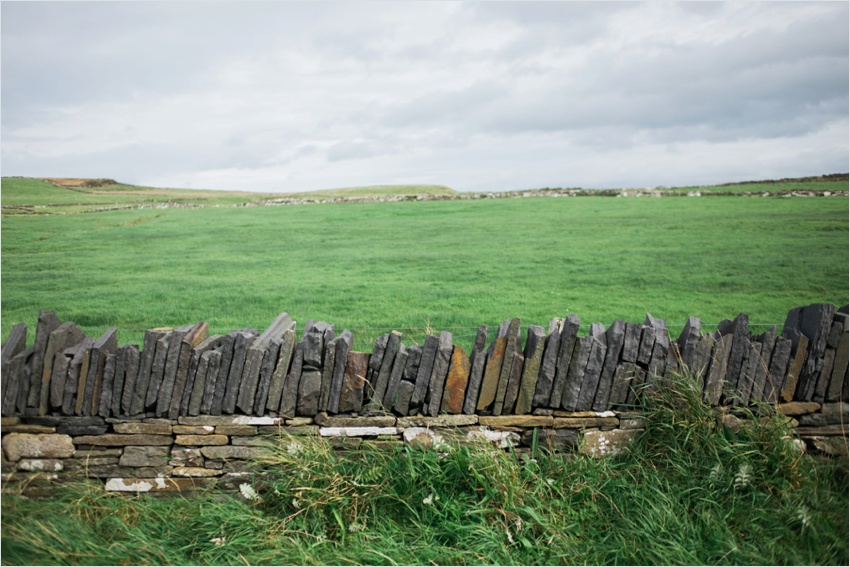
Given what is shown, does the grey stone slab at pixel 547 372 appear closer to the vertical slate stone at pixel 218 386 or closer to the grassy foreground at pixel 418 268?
the vertical slate stone at pixel 218 386

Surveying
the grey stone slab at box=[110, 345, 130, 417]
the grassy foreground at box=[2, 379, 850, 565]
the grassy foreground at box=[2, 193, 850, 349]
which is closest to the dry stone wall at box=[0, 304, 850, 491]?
the grey stone slab at box=[110, 345, 130, 417]

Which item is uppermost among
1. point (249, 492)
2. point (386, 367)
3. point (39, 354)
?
point (39, 354)

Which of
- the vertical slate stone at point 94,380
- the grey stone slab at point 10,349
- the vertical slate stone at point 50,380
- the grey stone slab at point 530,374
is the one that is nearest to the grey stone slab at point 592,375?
the grey stone slab at point 530,374

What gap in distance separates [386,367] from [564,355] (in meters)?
1.33

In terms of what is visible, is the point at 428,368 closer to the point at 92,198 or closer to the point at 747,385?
the point at 747,385

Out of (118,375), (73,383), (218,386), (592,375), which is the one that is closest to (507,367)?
(592,375)

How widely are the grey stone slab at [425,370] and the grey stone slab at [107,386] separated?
2.20 m

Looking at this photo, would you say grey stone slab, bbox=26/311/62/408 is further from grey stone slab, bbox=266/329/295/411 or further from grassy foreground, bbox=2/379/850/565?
grey stone slab, bbox=266/329/295/411

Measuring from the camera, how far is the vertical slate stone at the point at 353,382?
4.02 m

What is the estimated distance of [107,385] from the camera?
399cm

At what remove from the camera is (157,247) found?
11.7 meters

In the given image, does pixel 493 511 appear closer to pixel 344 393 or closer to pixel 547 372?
pixel 547 372

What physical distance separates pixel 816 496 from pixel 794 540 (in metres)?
0.39

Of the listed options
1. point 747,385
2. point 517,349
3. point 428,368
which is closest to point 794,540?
point 747,385
